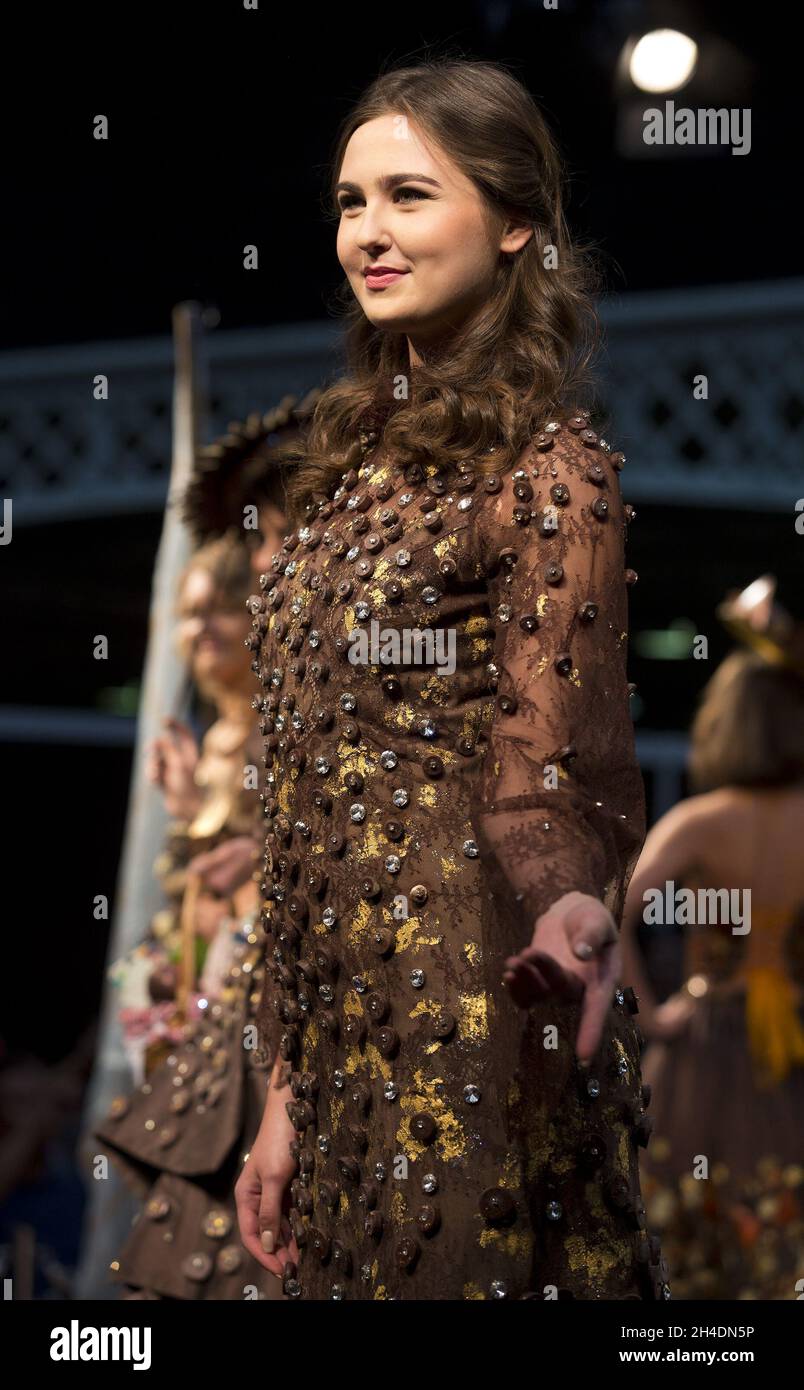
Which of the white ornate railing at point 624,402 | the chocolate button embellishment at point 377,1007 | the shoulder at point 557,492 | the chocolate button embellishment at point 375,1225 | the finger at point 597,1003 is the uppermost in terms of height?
the white ornate railing at point 624,402

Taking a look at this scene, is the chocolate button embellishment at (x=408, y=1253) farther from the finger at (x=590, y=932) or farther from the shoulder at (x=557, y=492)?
the shoulder at (x=557, y=492)

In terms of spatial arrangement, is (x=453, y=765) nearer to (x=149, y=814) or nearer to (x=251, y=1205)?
(x=251, y=1205)

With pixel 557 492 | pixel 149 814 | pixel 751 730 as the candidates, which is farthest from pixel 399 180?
pixel 751 730

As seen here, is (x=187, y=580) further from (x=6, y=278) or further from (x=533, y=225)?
(x=6, y=278)

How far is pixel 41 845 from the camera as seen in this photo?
32.1 feet

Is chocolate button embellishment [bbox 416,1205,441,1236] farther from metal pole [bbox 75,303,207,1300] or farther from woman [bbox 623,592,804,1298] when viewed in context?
woman [bbox 623,592,804,1298]

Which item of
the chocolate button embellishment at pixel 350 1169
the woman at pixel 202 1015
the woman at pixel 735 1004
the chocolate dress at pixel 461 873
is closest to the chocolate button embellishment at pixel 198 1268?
the woman at pixel 202 1015

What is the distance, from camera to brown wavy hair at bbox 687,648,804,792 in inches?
195

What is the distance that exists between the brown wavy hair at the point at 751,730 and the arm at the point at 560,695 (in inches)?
128

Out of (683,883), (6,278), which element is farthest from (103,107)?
(6,278)

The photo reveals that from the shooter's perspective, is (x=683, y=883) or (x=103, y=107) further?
(x=683, y=883)

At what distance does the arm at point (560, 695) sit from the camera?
5.28 ft

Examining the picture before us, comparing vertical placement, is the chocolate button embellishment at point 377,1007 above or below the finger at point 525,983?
above
